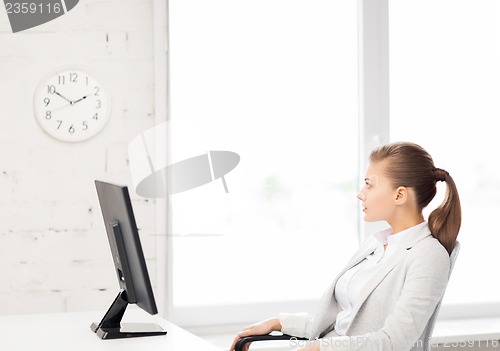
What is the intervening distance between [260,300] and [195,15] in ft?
4.27

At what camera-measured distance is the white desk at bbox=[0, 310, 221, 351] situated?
2.17 meters

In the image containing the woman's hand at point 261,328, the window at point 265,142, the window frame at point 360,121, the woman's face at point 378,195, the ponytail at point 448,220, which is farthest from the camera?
the window at point 265,142

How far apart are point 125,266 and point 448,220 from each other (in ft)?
3.16

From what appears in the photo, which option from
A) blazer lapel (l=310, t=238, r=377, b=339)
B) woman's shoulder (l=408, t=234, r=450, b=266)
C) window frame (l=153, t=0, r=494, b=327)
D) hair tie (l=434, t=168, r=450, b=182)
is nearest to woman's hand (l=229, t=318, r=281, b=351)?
blazer lapel (l=310, t=238, r=377, b=339)

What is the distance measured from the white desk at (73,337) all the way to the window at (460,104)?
67.5 inches

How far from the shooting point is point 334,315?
2.50 meters

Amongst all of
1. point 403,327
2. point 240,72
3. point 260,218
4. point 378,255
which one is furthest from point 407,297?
point 240,72

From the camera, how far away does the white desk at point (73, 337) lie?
2.17 m

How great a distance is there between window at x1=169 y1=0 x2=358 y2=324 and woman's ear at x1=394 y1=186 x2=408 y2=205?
1.18 metres

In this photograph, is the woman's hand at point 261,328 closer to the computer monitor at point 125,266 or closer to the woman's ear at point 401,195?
the computer monitor at point 125,266

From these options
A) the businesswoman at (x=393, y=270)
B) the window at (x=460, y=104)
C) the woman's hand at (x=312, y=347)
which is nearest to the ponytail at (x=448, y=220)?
the businesswoman at (x=393, y=270)

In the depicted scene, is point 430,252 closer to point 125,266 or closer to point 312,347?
point 312,347

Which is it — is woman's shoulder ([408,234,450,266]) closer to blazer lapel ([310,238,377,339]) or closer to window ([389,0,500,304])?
blazer lapel ([310,238,377,339])

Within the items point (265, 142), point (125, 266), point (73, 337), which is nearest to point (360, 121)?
point (265, 142)
